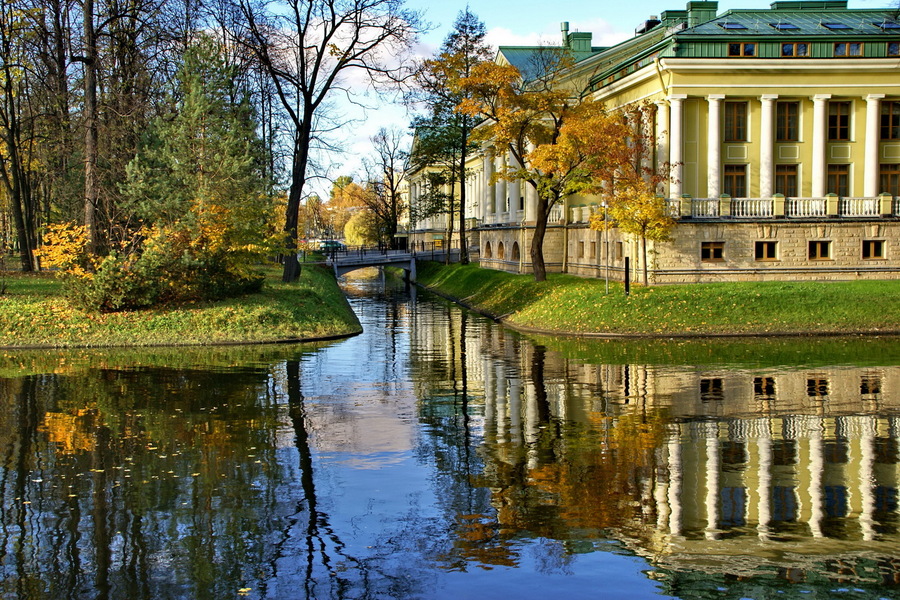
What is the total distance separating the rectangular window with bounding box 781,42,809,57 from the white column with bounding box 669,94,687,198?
456cm

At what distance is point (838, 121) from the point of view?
41375mm

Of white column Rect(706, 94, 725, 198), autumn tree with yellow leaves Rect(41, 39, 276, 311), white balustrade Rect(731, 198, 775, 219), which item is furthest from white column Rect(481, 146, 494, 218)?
autumn tree with yellow leaves Rect(41, 39, 276, 311)

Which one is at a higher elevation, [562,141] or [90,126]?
[562,141]

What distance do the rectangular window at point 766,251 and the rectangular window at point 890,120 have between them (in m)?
7.92

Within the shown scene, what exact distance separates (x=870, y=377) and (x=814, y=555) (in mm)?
13171

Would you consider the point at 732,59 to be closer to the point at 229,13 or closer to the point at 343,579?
the point at 229,13

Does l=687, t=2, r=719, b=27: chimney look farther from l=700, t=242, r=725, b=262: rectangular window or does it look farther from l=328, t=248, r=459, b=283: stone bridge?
l=328, t=248, r=459, b=283: stone bridge

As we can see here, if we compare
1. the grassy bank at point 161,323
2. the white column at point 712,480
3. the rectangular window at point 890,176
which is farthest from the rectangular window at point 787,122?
the white column at point 712,480

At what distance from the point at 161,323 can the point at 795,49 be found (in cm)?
2789

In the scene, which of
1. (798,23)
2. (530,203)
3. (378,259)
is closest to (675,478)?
(798,23)

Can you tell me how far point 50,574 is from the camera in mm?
9680

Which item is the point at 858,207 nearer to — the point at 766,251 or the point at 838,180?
the point at 838,180

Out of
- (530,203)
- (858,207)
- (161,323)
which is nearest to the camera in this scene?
(161,323)

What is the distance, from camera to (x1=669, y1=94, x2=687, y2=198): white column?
4003 cm
